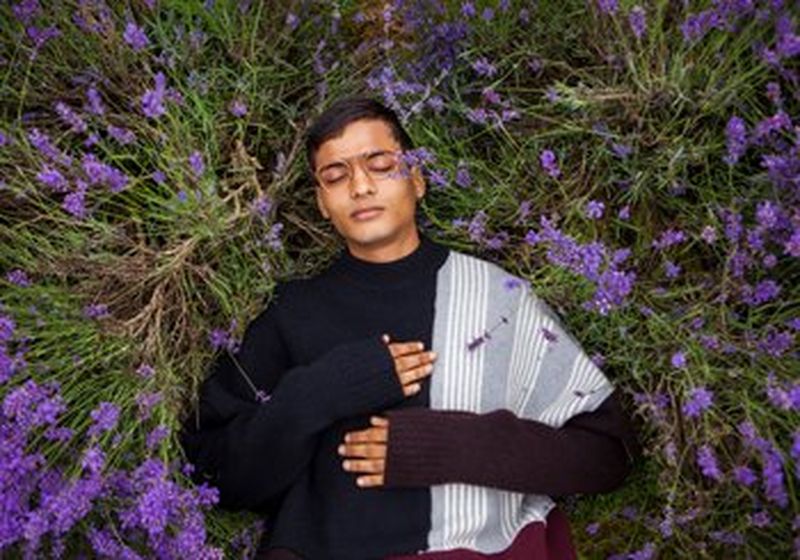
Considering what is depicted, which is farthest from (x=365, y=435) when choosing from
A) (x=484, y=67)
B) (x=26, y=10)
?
(x=26, y=10)

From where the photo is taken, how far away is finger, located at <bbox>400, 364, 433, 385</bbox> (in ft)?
7.51

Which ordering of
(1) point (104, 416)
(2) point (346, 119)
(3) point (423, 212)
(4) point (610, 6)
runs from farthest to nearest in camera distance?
1. (3) point (423, 212)
2. (2) point (346, 119)
3. (4) point (610, 6)
4. (1) point (104, 416)

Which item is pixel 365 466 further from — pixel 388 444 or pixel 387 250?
pixel 387 250

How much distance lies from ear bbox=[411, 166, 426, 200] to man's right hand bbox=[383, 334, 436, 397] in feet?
1.36

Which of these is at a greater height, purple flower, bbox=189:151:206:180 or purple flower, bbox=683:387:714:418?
purple flower, bbox=189:151:206:180

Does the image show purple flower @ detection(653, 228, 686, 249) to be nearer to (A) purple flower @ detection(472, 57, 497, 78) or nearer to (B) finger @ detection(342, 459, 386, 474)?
(A) purple flower @ detection(472, 57, 497, 78)

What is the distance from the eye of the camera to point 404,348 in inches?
91.7

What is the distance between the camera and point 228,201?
2.62m

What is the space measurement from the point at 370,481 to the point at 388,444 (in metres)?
0.11

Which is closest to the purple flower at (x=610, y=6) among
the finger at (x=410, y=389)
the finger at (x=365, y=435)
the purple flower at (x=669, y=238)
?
the purple flower at (x=669, y=238)

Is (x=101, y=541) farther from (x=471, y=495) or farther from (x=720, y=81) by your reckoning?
(x=720, y=81)

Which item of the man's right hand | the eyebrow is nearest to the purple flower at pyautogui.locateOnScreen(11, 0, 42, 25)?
the eyebrow

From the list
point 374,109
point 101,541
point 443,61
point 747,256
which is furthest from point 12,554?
point 747,256

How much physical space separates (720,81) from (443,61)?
30.3 inches
